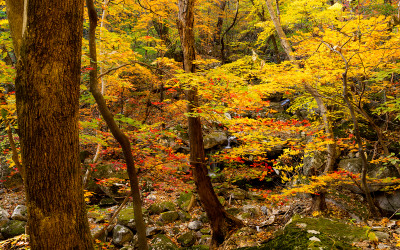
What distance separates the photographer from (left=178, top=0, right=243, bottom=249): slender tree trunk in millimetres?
4555

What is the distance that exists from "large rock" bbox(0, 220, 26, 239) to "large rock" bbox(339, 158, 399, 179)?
10.7 metres

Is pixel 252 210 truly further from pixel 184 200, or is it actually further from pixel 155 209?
pixel 155 209

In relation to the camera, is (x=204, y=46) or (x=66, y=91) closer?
(x=66, y=91)

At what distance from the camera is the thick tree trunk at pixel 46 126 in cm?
142

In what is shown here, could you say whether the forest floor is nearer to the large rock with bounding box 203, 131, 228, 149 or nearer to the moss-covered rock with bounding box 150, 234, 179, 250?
the moss-covered rock with bounding box 150, 234, 179, 250

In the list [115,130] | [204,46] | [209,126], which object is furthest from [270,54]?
[115,130]

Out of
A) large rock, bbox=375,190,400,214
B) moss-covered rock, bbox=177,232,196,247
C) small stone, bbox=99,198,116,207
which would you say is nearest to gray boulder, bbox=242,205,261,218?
moss-covered rock, bbox=177,232,196,247

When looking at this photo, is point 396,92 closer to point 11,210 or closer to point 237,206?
point 237,206

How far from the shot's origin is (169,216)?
7293 millimetres

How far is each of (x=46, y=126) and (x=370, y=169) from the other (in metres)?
9.45

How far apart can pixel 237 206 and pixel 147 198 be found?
3536 millimetres

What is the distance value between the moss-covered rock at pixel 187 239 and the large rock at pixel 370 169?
19.8 ft

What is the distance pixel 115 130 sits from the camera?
9.99 ft

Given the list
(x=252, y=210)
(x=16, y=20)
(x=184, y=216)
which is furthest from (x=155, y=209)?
(x=16, y=20)
